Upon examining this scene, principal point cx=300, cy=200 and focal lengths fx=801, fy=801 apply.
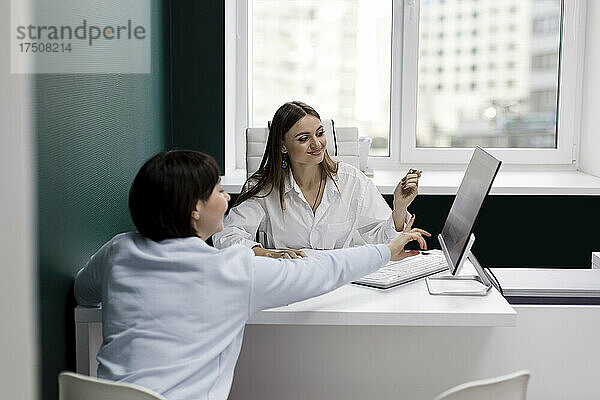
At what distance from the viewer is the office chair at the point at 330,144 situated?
3.13 meters

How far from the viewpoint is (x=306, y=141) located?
106 inches

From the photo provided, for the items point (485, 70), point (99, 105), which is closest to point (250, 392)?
point (99, 105)

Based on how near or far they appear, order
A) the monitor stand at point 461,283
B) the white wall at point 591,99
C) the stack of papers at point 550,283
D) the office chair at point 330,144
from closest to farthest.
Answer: the monitor stand at point 461,283, the stack of papers at point 550,283, the office chair at point 330,144, the white wall at point 591,99

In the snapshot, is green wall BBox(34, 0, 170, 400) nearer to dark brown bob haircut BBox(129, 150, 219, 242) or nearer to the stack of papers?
dark brown bob haircut BBox(129, 150, 219, 242)

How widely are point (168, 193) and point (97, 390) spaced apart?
46 cm

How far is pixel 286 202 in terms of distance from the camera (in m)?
2.77

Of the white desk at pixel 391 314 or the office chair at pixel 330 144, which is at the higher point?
the office chair at pixel 330 144

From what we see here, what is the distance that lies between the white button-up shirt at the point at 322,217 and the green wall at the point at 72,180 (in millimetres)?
429

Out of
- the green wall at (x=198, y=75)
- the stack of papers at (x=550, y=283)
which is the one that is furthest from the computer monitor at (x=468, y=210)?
the green wall at (x=198, y=75)

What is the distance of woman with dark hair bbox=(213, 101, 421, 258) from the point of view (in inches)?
106

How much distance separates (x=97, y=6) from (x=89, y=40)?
142 millimetres

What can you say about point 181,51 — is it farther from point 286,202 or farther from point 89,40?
point 89,40

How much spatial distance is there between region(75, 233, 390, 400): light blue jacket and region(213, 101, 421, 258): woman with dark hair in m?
0.91

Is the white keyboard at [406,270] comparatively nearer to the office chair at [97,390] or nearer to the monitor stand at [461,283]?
the monitor stand at [461,283]
